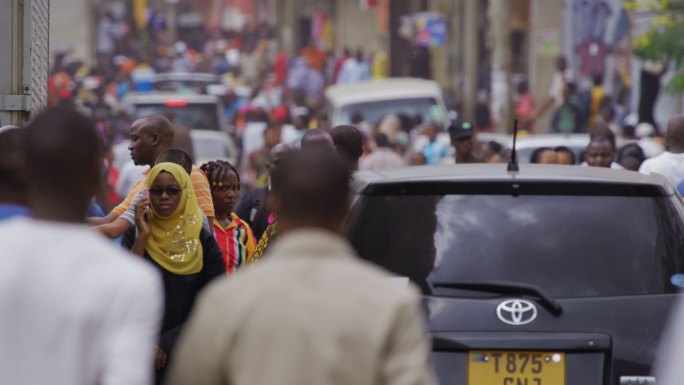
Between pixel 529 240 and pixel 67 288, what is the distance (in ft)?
9.32

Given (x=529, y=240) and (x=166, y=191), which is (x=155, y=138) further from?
(x=529, y=240)

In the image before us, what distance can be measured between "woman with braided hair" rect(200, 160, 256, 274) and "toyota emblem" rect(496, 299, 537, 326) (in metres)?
2.39

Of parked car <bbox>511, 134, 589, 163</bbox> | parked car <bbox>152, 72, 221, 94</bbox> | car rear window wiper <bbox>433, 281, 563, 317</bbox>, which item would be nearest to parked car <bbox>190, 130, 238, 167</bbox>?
parked car <bbox>511, 134, 589, 163</bbox>

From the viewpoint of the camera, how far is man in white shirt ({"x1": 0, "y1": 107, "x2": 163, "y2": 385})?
12.3 feet

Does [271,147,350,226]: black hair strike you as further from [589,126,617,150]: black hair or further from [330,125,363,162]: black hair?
[589,126,617,150]: black hair

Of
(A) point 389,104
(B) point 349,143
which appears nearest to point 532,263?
(B) point 349,143

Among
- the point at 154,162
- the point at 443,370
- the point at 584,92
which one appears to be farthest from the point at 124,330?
the point at 584,92

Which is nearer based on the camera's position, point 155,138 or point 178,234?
point 178,234

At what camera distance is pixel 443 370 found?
239 inches

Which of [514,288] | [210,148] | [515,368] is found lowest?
[210,148]

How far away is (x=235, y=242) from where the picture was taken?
339 inches

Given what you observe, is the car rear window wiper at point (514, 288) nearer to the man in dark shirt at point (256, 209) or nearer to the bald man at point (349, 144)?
the bald man at point (349, 144)

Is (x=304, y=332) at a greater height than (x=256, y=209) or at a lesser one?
greater

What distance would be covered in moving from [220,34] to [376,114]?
34.7 metres
